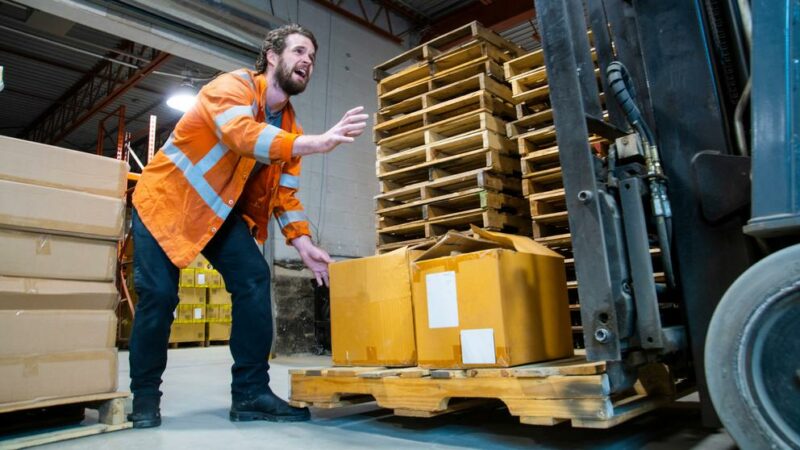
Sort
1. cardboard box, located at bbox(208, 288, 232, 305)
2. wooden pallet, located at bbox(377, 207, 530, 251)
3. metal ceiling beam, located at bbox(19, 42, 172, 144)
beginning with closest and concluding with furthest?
wooden pallet, located at bbox(377, 207, 530, 251), metal ceiling beam, located at bbox(19, 42, 172, 144), cardboard box, located at bbox(208, 288, 232, 305)

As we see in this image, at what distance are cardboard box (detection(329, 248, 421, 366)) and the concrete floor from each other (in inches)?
13.5

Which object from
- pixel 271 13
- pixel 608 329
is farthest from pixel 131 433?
pixel 271 13

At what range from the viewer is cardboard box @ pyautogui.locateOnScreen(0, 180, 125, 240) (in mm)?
2709

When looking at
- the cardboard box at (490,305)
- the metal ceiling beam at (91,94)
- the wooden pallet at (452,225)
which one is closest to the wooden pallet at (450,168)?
the wooden pallet at (452,225)

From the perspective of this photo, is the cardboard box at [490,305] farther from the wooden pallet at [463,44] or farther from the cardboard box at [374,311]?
the wooden pallet at [463,44]

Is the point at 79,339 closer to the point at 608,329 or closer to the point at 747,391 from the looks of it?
the point at 608,329

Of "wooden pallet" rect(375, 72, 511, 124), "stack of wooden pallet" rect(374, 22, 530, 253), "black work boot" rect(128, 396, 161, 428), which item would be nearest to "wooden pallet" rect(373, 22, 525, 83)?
"stack of wooden pallet" rect(374, 22, 530, 253)

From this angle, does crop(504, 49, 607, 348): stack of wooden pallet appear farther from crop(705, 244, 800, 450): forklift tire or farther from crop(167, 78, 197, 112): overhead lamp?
crop(167, 78, 197, 112): overhead lamp

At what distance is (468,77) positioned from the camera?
5066 millimetres

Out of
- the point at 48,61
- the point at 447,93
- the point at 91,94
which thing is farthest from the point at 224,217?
the point at 91,94

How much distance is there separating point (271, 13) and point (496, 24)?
145 inches

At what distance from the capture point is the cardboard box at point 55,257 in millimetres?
2688

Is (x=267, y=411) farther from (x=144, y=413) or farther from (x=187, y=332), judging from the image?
(x=187, y=332)

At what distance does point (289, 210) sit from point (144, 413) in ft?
4.44
